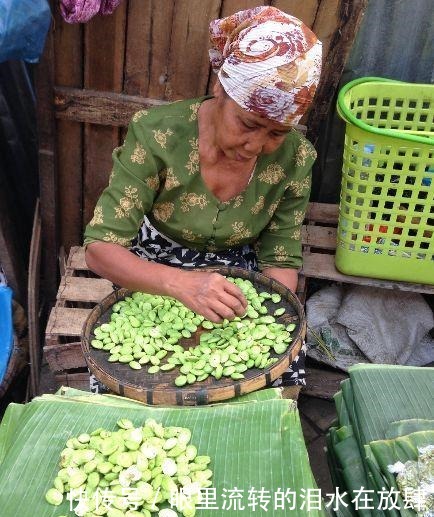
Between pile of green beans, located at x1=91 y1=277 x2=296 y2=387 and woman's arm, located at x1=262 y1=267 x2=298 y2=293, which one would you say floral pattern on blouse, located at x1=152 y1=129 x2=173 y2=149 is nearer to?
pile of green beans, located at x1=91 y1=277 x2=296 y2=387

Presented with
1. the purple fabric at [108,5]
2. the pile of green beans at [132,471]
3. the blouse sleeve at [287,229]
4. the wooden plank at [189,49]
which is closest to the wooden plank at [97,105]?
the wooden plank at [189,49]

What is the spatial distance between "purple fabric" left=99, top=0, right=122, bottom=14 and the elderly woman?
53 centimetres

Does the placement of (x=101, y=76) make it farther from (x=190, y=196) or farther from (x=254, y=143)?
(x=254, y=143)

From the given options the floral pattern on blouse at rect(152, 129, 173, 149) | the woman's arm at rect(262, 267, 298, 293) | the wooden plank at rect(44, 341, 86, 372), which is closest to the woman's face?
the floral pattern on blouse at rect(152, 129, 173, 149)

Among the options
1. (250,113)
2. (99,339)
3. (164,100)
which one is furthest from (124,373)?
(164,100)

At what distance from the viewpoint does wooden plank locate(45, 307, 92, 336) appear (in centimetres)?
247

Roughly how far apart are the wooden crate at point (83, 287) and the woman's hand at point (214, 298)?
893 millimetres

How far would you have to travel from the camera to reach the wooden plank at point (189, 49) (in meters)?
2.31

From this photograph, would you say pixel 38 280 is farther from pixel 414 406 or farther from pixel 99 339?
pixel 414 406

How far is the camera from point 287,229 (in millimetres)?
2273

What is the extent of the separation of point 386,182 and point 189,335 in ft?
3.44

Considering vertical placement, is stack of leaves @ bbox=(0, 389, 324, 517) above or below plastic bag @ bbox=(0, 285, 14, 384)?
above

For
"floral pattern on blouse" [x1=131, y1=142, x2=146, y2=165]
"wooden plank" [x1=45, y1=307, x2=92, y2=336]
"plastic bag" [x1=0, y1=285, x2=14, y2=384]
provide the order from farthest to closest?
"plastic bag" [x1=0, y1=285, x2=14, y2=384] → "wooden plank" [x1=45, y1=307, x2=92, y2=336] → "floral pattern on blouse" [x1=131, y1=142, x2=146, y2=165]

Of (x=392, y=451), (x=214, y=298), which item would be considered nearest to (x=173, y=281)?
(x=214, y=298)
